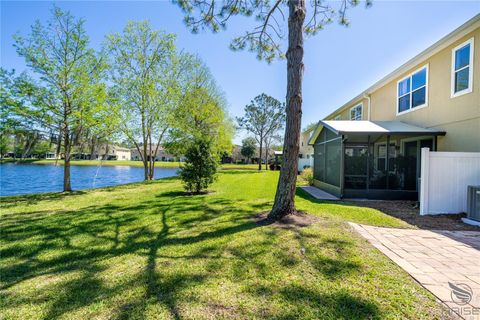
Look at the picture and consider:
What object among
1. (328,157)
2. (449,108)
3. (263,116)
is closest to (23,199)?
(328,157)

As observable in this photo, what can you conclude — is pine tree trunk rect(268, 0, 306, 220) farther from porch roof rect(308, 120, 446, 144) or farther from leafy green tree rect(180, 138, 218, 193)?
leafy green tree rect(180, 138, 218, 193)

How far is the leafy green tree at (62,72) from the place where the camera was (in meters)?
9.60

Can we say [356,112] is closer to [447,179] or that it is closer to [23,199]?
[447,179]

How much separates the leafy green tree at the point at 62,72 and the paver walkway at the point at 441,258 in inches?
462

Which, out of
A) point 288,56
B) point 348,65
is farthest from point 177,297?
point 348,65

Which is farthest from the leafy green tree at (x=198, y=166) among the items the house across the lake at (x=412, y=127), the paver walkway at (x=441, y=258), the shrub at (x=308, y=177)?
the shrub at (x=308, y=177)

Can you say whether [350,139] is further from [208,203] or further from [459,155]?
[208,203]

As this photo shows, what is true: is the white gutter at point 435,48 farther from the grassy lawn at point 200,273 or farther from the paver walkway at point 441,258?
the grassy lawn at point 200,273

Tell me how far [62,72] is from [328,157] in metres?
12.3

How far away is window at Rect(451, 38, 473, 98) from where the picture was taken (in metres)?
6.85

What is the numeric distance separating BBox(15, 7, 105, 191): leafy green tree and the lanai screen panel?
419 inches

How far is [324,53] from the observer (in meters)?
9.50

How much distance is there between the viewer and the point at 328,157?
1052 centimetres

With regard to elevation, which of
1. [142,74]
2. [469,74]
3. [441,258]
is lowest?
[441,258]
